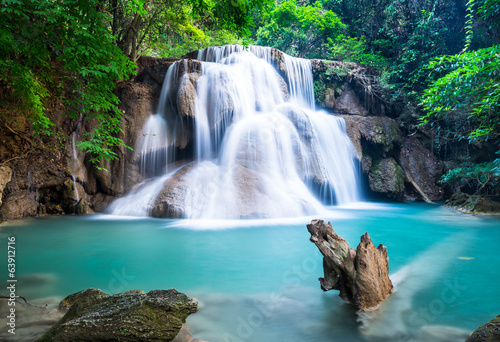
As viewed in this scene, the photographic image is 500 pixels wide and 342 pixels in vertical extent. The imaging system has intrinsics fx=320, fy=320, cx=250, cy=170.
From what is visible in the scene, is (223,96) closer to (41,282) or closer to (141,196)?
(141,196)

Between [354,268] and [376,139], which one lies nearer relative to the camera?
[354,268]

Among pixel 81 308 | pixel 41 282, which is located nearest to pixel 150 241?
pixel 41 282

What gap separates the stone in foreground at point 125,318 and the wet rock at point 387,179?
12.5 meters

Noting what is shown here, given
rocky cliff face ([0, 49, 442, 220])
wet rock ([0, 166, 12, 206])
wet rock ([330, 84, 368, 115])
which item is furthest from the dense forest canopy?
wet rock ([330, 84, 368, 115])

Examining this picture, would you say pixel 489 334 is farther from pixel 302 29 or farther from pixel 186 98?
pixel 302 29

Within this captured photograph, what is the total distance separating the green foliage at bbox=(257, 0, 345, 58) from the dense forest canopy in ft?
0.20

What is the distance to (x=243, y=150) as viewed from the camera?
10.3 metres

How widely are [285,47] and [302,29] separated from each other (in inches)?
55.2

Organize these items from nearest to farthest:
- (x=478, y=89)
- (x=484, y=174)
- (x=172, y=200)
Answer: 1. (x=172, y=200)
2. (x=478, y=89)
3. (x=484, y=174)

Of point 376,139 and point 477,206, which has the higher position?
point 376,139

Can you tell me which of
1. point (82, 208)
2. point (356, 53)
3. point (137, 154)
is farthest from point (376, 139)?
point (82, 208)

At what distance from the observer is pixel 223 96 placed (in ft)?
37.3

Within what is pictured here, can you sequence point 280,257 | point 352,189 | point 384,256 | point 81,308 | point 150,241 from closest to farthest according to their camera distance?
point 81,308 < point 384,256 < point 280,257 < point 150,241 < point 352,189

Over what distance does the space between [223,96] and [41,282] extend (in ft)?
28.2
